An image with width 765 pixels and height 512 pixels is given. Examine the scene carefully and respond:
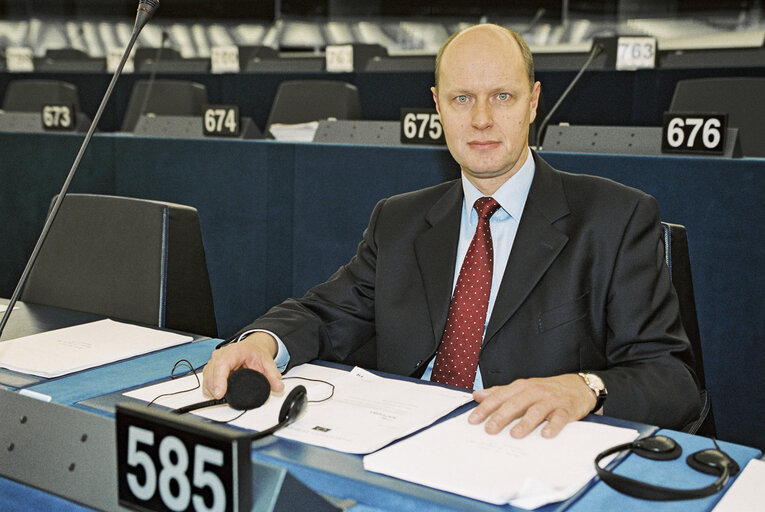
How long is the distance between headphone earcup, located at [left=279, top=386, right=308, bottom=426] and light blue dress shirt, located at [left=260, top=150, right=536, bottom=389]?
479 millimetres

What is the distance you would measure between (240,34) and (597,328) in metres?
8.87

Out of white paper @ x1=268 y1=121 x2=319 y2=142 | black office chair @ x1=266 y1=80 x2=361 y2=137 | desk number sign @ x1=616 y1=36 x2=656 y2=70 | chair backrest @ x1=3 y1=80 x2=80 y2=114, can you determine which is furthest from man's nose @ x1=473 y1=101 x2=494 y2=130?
chair backrest @ x1=3 y1=80 x2=80 y2=114

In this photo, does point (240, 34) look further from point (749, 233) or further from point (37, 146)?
point (749, 233)

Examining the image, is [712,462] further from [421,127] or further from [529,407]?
[421,127]

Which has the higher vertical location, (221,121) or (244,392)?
(221,121)

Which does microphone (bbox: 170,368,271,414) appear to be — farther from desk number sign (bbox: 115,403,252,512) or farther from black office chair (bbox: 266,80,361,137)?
black office chair (bbox: 266,80,361,137)

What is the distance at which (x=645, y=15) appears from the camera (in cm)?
745

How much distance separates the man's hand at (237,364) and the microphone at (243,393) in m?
0.02

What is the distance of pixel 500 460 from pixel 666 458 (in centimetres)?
17

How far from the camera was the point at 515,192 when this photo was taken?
4.73 feet

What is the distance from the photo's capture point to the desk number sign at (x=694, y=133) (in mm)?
2262

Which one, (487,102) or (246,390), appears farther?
(487,102)

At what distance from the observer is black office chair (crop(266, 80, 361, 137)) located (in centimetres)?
390

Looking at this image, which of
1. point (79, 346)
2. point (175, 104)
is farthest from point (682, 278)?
point (175, 104)
